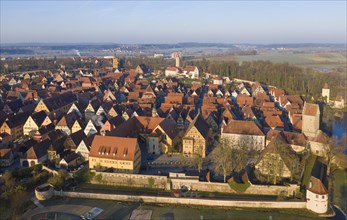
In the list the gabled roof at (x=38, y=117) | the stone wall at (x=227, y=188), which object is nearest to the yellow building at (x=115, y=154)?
the stone wall at (x=227, y=188)

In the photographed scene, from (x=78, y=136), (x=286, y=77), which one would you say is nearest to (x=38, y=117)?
(x=78, y=136)

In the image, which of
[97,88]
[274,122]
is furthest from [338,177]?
[97,88]

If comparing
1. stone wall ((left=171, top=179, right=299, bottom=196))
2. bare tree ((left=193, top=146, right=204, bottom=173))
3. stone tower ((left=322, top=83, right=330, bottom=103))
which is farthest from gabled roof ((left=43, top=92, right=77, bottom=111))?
stone tower ((left=322, top=83, right=330, bottom=103))

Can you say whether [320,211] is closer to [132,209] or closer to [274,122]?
[132,209]

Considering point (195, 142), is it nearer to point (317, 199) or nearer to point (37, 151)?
point (317, 199)

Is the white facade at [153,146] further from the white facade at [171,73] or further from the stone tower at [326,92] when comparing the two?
the white facade at [171,73]
